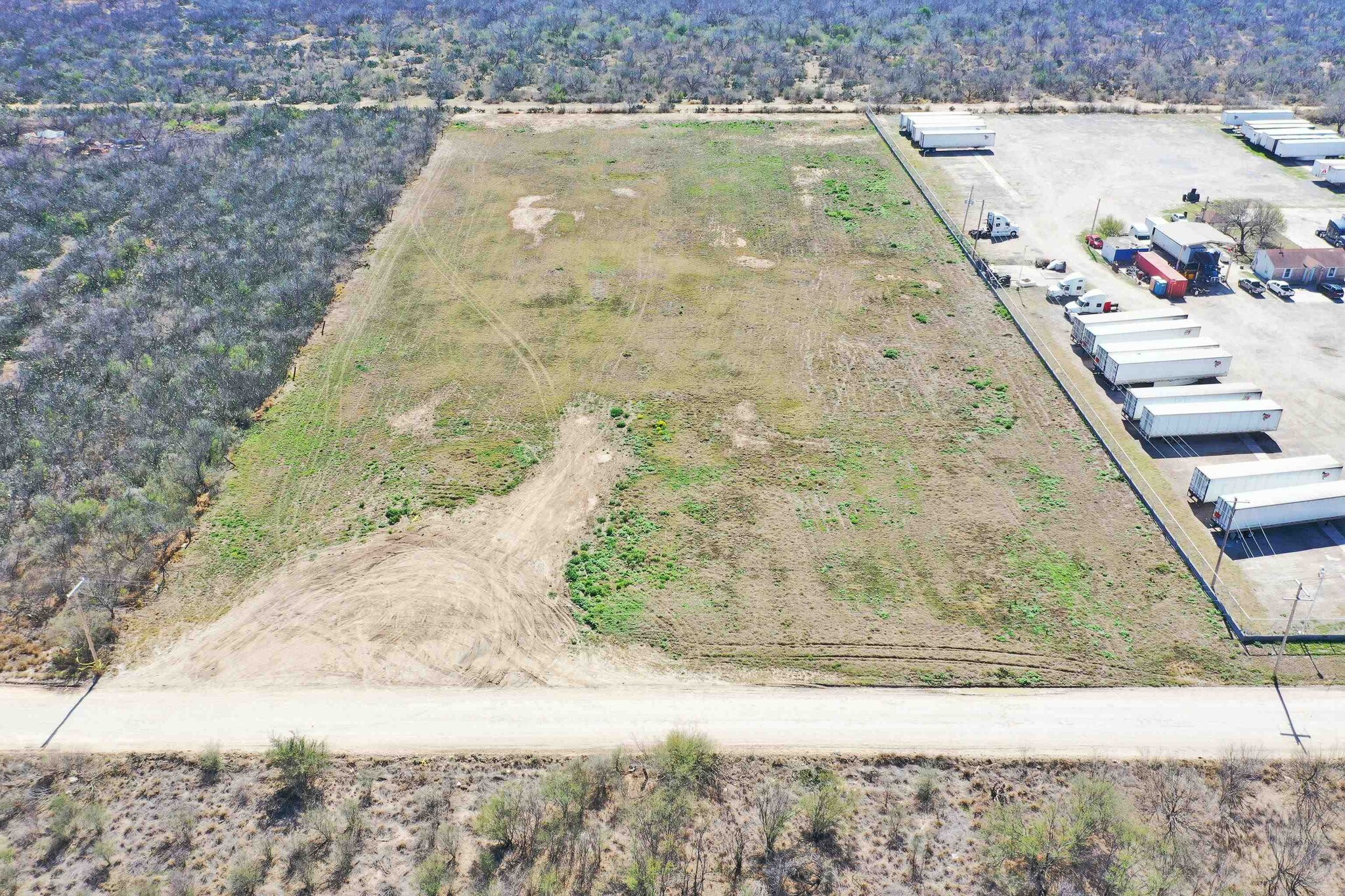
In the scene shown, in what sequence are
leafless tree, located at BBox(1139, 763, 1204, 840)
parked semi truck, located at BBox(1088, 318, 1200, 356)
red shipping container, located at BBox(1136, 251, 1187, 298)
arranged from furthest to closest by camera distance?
red shipping container, located at BBox(1136, 251, 1187, 298) < parked semi truck, located at BBox(1088, 318, 1200, 356) < leafless tree, located at BBox(1139, 763, 1204, 840)

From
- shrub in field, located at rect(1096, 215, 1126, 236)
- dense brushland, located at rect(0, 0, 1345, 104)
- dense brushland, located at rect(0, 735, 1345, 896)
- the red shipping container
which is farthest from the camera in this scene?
dense brushland, located at rect(0, 0, 1345, 104)

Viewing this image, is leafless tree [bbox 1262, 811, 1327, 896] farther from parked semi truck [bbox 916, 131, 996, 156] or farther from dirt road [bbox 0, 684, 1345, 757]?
parked semi truck [bbox 916, 131, 996, 156]

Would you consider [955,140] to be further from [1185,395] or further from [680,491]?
[680,491]

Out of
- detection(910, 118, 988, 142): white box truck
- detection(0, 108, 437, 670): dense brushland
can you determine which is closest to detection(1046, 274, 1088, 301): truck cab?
detection(910, 118, 988, 142): white box truck

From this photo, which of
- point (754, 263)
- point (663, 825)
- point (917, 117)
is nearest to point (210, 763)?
point (663, 825)

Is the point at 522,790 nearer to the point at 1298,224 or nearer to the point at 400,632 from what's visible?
the point at 400,632

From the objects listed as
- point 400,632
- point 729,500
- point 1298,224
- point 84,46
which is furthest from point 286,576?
point 84,46

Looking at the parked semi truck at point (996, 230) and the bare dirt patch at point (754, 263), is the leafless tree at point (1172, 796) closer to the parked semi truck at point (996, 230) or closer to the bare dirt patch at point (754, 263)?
the bare dirt patch at point (754, 263)
